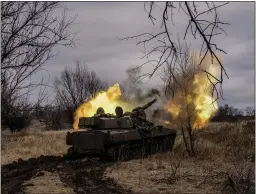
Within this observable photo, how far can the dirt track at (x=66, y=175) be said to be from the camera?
11.8 meters

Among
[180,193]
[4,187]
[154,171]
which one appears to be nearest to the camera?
[180,193]

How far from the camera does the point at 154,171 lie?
14000 mm

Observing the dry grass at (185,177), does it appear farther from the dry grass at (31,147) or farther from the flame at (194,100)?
the dry grass at (31,147)

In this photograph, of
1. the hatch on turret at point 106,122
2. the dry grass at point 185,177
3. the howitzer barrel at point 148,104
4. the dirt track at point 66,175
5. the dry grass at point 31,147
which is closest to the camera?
the dry grass at point 185,177

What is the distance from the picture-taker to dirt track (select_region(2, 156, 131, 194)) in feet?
38.7

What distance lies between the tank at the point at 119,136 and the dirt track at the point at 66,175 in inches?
26.2

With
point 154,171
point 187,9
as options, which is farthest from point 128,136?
point 187,9

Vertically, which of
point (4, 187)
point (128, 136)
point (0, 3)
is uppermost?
point (0, 3)

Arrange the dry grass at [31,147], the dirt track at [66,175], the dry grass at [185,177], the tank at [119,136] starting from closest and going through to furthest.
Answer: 1. the dry grass at [185,177]
2. the dirt track at [66,175]
3. the tank at [119,136]
4. the dry grass at [31,147]

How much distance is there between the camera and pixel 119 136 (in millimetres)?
18688

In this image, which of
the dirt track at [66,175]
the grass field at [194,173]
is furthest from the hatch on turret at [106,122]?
the grass field at [194,173]

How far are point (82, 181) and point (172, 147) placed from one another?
11.6m

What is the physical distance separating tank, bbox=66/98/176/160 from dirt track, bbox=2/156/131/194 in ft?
2.18

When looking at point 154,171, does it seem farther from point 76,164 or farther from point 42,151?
point 42,151
